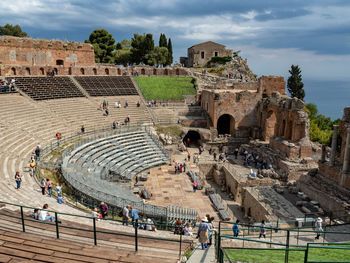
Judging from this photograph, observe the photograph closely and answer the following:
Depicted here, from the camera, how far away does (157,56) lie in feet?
192

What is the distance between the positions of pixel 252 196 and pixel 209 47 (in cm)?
4950

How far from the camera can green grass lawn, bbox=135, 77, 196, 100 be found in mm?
40125

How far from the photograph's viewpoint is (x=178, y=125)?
111 feet

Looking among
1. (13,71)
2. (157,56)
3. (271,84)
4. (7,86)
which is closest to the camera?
(7,86)

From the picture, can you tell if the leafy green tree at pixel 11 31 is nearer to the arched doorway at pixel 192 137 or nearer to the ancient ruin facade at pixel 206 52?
the ancient ruin facade at pixel 206 52

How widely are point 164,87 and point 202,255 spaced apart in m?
35.9

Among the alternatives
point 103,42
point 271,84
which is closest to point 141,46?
point 103,42

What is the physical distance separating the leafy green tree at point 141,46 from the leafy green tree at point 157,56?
812mm

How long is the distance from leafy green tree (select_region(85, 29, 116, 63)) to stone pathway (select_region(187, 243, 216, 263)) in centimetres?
5362

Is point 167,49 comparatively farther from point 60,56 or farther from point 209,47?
point 60,56

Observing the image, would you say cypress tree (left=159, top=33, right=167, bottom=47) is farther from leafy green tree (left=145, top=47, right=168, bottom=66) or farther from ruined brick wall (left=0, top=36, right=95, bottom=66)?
ruined brick wall (left=0, top=36, right=95, bottom=66)

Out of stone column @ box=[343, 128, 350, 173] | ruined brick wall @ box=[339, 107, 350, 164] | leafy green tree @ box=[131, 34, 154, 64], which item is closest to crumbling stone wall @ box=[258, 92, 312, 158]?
ruined brick wall @ box=[339, 107, 350, 164]

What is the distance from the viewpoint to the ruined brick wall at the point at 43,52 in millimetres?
39719

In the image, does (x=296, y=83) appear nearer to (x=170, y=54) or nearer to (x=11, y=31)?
(x=170, y=54)
